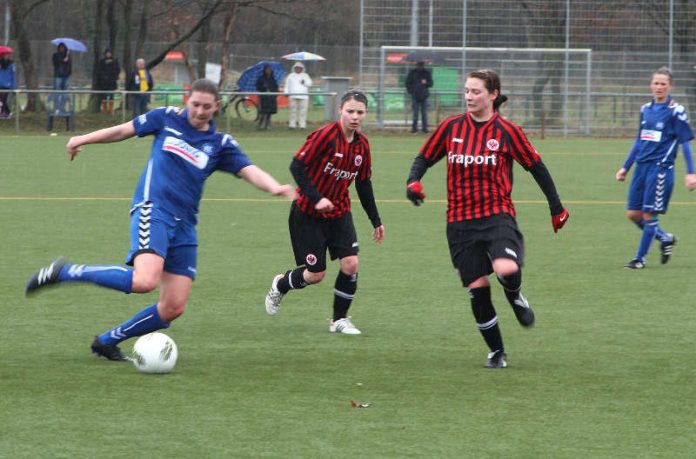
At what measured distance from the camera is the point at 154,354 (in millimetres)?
6551

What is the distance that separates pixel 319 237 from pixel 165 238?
165cm

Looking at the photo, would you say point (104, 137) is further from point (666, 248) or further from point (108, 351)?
point (666, 248)

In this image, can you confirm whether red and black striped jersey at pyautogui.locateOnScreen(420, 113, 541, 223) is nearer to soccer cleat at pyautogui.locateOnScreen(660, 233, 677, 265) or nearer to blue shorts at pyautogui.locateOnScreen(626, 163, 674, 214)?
blue shorts at pyautogui.locateOnScreen(626, 163, 674, 214)

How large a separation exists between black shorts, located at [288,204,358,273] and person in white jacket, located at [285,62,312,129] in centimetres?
1980

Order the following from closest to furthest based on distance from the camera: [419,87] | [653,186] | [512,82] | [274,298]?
[274,298] → [653,186] → [419,87] → [512,82]

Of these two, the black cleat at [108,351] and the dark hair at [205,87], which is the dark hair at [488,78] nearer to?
the dark hair at [205,87]

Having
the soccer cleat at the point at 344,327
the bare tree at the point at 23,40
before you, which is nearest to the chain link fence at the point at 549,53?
the bare tree at the point at 23,40

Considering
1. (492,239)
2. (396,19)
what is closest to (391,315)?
(492,239)

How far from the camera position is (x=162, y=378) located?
21.4ft

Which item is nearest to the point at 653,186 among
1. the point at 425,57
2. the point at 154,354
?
the point at 154,354

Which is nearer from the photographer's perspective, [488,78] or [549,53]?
[488,78]

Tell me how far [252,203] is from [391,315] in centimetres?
743

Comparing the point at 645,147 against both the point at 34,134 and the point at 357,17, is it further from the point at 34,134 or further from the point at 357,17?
the point at 357,17

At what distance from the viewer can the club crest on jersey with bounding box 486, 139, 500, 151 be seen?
22.2 feet
